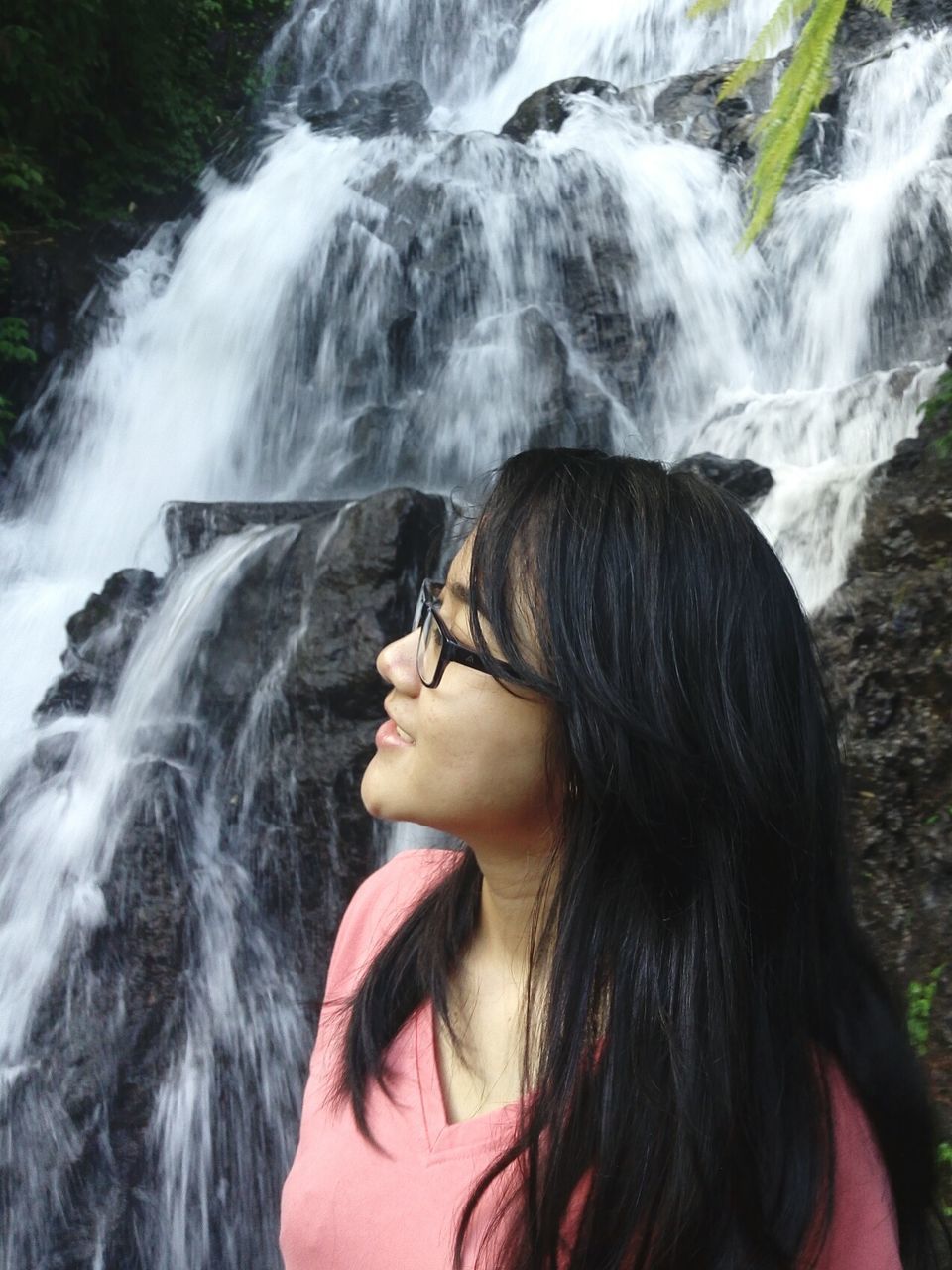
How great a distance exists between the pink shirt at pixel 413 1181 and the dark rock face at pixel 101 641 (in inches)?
179

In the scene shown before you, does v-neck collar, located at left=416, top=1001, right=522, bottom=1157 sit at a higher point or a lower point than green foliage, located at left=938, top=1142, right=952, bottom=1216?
higher

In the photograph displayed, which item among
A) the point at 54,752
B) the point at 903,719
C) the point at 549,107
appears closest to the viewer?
the point at 903,719

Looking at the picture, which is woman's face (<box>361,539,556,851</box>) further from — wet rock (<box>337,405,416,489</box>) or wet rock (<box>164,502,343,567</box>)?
wet rock (<box>337,405,416,489</box>)

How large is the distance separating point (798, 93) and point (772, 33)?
12 centimetres

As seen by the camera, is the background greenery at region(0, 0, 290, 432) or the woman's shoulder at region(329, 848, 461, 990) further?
the background greenery at region(0, 0, 290, 432)

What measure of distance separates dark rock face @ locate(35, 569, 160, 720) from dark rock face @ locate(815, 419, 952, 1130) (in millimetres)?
3813

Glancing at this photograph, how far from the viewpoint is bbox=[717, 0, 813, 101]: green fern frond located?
1.41 meters

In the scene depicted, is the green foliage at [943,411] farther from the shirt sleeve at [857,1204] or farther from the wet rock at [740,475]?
the shirt sleeve at [857,1204]

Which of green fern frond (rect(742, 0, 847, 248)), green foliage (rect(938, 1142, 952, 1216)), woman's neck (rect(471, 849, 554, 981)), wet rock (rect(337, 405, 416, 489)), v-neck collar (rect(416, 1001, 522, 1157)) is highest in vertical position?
wet rock (rect(337, 405, 416, 489))

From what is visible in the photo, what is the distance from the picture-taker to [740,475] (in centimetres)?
560

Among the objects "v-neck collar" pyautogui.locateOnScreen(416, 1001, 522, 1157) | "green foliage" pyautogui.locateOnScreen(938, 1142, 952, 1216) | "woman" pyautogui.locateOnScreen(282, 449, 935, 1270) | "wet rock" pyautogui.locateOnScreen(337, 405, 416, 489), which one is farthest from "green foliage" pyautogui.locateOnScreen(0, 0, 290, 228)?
"green foliage" pyautogui.locateOnScreen(938, 1142, 952, 1216)

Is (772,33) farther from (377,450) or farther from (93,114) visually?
(93,114)

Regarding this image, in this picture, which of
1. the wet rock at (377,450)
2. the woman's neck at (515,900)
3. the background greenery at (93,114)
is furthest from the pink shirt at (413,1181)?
the background greenery at (93,114)

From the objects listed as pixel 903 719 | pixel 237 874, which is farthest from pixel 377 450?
pixel 903 719
